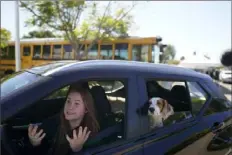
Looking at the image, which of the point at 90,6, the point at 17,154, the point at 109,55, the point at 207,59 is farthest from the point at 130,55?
the point at 207,59

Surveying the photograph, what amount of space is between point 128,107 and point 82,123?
345mm

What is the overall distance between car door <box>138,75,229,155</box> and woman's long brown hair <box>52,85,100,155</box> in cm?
35

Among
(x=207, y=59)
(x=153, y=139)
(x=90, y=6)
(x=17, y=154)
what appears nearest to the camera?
(x=17, y=154)

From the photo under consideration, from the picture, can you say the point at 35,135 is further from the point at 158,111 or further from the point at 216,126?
the point at 216,126

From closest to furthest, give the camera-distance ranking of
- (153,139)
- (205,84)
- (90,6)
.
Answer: (153,139)
(205,84)
(90,6)

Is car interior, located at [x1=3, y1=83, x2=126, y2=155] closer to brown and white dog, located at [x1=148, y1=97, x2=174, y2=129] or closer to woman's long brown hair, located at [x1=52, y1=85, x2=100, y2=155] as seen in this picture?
woman's long brown hair, located at [x1=52, y1=85, x2=100, y2=155]

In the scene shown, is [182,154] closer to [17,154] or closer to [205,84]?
[205,84]

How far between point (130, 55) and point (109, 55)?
111cm

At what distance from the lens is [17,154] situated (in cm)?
195

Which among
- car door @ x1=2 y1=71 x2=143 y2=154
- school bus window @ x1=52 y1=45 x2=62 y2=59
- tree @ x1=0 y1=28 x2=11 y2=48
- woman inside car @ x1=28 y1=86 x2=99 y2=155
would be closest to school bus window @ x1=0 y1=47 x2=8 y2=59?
tree @ x1=0 y1=28 x2=11 y2=48

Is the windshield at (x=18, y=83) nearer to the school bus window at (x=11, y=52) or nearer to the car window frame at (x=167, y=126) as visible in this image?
the car window frame at (x=167, y=126)

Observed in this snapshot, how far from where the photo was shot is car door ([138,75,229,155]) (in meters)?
2.07

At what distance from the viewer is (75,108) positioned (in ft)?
6.64

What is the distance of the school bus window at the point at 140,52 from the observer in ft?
43.9
